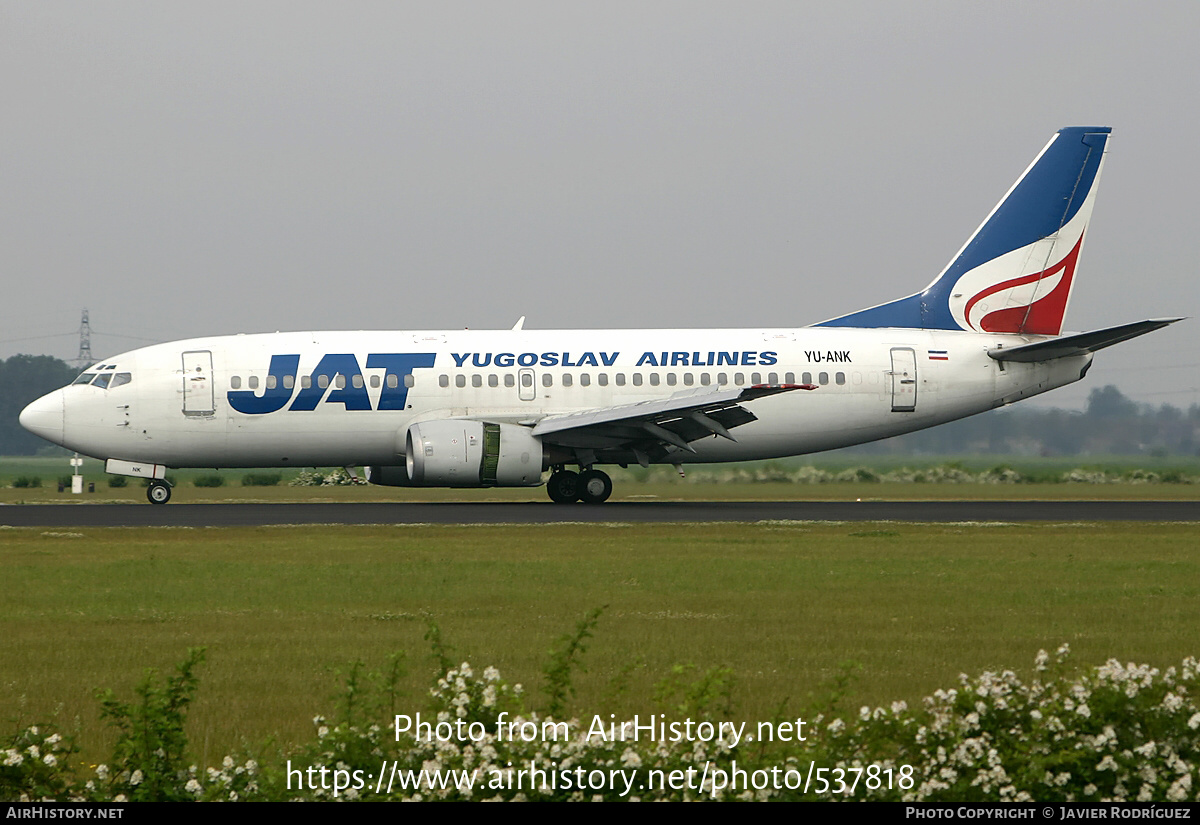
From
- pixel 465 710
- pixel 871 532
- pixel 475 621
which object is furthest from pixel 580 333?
pixel 465 710

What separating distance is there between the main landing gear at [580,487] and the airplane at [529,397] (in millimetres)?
37

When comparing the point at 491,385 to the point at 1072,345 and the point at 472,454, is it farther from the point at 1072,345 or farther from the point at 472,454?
the point at 1072,345

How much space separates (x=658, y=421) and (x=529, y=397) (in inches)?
125

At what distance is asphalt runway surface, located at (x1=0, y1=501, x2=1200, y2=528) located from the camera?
2475 cm

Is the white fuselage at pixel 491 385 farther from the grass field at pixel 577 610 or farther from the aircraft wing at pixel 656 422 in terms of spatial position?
the grass field at pixel 577 610

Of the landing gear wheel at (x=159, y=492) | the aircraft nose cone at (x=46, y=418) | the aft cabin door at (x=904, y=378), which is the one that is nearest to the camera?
the aircraft nose cone at (x=46, y=418)

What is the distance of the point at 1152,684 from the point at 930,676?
343 centimetres

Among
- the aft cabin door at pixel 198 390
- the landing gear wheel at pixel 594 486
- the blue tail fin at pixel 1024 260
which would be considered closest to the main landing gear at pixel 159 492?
the aft cabin door at pixel 198 390

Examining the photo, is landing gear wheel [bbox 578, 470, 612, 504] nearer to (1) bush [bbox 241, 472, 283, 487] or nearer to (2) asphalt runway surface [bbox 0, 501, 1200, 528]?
(2) asphalt runway surface [bbox 0, 501, 1200, 528]

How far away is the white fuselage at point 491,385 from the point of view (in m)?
29.1

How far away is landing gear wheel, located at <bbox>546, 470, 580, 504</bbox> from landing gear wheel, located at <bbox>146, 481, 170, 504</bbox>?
8852 mm

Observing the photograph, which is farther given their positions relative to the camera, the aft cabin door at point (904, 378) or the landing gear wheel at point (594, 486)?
the aft cabin door at point (904, 378)

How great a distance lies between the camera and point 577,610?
13.1m

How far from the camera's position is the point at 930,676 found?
972 cm
